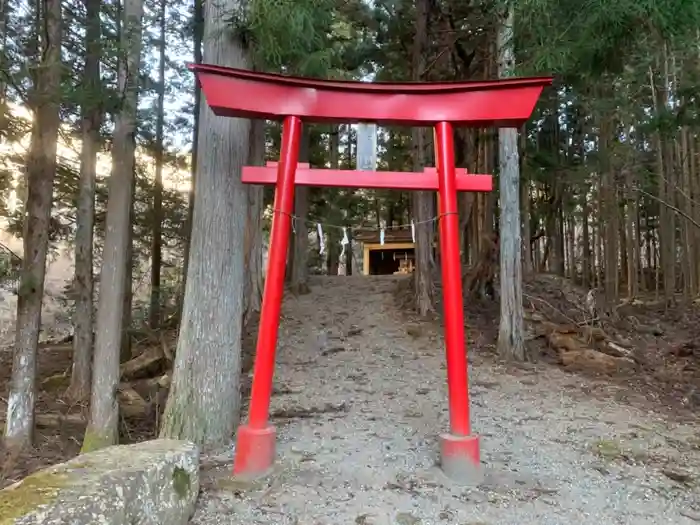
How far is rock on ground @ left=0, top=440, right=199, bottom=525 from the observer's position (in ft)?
7.46

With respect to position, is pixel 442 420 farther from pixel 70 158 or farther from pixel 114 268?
pixel 70 158

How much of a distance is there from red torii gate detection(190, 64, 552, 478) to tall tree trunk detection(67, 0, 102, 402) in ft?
10.4

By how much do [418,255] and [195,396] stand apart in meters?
6.42

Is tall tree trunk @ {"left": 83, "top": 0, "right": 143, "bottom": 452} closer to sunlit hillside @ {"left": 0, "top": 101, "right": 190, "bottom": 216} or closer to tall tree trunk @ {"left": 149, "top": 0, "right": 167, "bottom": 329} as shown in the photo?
sunlit hillside @ {"left": 0, "top": 101, "right": 190, "bottom": 216}

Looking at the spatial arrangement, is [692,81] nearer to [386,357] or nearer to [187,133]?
[386,357]

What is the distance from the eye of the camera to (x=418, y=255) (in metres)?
10.0

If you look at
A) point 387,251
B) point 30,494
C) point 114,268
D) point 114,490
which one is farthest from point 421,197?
point 387,251

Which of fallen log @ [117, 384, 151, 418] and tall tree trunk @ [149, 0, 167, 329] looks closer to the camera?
fallen log @ [117, 384, 151, 418]

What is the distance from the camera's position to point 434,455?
→ 4320 mm

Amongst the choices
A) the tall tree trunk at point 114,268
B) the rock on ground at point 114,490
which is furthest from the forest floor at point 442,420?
the tall tree trunk at point 114,268

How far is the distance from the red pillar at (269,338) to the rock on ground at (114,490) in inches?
20.4

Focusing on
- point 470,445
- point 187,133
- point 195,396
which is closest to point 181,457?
point 195,396

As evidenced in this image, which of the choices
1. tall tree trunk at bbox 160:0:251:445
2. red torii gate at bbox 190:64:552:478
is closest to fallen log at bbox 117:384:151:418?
tall tree trunk at bbox 160:0:251:445

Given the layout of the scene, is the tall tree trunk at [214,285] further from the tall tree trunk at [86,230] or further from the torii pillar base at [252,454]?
the tall tree trunk at [86,230]
